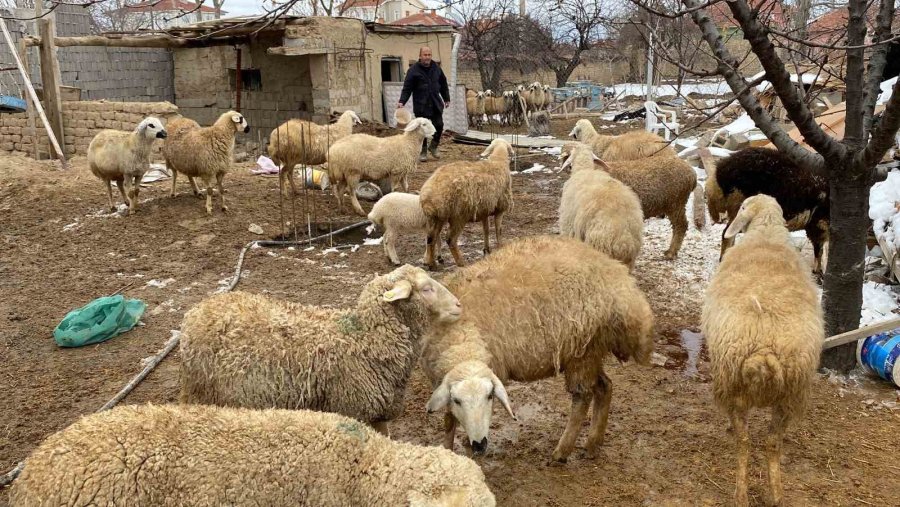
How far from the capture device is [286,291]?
6.94 metres

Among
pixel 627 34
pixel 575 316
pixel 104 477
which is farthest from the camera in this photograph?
pixel 627 34

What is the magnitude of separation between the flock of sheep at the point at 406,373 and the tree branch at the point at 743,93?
51 centimetres

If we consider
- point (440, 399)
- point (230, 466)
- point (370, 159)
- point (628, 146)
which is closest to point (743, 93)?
point (440, 399)

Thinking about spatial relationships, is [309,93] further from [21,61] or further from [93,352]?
[93,352]

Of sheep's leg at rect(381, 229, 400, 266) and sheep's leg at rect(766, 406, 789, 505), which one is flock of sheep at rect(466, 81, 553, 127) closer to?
sheep's leg at rect(381, 229, 400, 266)

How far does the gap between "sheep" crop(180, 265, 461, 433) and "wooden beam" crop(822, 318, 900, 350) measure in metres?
2.78

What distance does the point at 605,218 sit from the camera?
6250 millimetres

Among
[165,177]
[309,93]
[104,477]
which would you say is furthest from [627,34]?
[104,477]

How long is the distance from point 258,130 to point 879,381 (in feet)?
→ 49.5

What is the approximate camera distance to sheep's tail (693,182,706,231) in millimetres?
9203

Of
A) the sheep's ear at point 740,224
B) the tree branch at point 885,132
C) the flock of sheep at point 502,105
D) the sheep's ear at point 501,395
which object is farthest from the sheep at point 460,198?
the flock of sheep at point 502,105

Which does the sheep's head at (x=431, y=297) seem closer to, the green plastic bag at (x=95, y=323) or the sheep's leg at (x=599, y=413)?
A: the sheep's leg at (x=599, y=413)

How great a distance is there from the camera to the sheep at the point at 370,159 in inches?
398

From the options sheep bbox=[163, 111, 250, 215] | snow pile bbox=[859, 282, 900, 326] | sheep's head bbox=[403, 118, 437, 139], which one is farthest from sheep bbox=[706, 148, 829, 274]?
sheep bbox=[163, 111, 250, 215]
